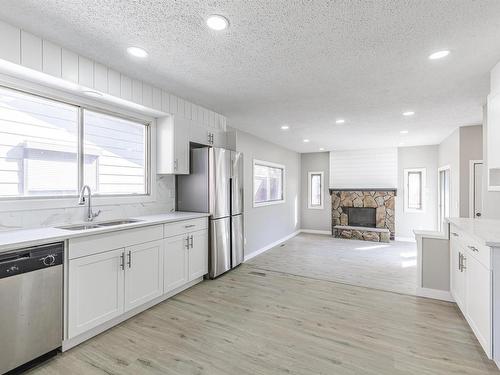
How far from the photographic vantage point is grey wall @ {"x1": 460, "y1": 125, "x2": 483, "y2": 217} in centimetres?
443

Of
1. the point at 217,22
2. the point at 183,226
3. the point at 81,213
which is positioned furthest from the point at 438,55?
the point at 81,213

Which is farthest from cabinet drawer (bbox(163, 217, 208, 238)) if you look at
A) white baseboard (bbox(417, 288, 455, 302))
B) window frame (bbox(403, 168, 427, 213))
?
window frame (bbox(403, 168, 427, 213))

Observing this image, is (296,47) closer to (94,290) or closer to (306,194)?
(94,290)

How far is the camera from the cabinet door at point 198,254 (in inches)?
131

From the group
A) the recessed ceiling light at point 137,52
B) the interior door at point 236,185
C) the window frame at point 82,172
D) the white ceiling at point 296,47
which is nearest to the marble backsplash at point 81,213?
the window frame at point 82,172

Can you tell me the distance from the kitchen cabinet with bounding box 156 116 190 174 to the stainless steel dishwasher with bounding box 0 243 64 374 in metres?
1.69

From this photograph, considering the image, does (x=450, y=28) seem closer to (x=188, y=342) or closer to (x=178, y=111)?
(x=178, y=111)

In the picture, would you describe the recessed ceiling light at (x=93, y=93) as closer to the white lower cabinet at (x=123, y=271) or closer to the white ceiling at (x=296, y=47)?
the white ceiling at (x=296, y=47)

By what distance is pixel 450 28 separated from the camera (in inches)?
73.4

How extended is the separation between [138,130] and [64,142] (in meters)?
0.95

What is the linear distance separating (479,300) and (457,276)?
0.74m

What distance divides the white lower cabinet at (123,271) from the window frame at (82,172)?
2.02ft

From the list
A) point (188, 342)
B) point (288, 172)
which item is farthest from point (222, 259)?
point (288, 172)

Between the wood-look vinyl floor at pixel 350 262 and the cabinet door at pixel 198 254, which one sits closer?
the cabinet door at pixel 198 254
